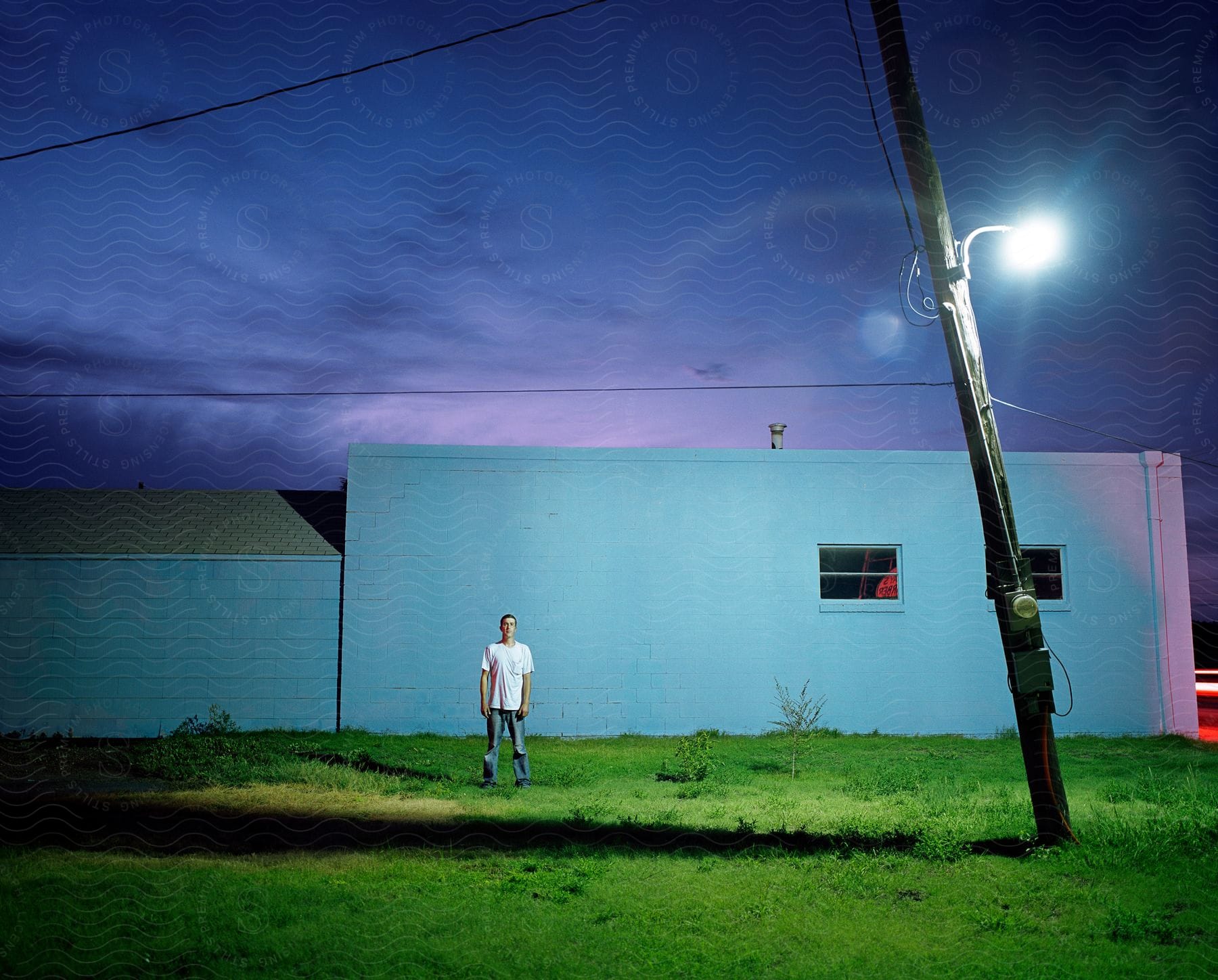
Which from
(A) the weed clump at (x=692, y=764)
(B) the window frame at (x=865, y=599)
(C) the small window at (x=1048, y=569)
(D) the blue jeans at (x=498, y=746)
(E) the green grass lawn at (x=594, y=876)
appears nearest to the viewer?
(E) the green grass lawn at (x=594, y=876)

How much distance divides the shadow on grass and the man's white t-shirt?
6.12ft

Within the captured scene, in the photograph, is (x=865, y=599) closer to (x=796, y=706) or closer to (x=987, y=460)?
(x=796, y=706)

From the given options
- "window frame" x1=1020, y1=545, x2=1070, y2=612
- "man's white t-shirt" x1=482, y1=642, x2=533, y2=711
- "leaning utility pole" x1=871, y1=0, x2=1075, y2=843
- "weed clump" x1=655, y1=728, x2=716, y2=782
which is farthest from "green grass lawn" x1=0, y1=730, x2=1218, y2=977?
"window frame" x1=1020, y1=545, x2=1070, y2=612

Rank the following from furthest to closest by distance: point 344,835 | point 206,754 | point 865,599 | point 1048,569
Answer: point 1048,569, point 865,599, point 206,754, point 344,835

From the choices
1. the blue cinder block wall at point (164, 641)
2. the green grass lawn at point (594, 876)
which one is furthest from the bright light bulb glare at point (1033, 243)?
the blue cinder block wall at point (164, 641)

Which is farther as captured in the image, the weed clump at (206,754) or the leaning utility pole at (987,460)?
the weed clump at (206,754)

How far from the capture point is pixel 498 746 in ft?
29.5

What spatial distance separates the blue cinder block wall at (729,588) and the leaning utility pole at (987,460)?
720 cm

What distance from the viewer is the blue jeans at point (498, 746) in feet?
29.3

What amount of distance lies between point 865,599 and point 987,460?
7805 millimetres

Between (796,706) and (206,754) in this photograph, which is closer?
(206,754)

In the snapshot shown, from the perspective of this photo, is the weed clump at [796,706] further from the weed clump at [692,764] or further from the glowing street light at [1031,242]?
the glowing street light at [1031,242]

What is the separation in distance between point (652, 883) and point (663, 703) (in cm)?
781

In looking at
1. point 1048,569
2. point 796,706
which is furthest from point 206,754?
point 1048,569
